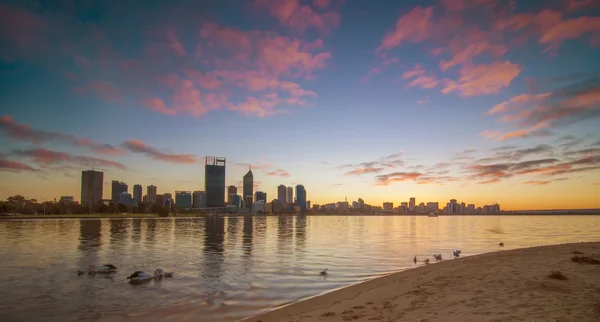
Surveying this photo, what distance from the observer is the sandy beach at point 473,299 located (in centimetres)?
1204

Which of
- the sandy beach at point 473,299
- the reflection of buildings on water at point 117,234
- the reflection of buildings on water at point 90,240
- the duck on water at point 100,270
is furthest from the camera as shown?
the reflection of buildings on water at point 117,234

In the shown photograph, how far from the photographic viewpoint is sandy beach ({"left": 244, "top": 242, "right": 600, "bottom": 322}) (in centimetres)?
1204

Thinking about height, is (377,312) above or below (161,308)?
above

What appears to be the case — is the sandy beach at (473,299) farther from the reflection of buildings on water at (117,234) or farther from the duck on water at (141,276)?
the reflection of buildings on water at (117,234)

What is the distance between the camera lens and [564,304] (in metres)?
12.5

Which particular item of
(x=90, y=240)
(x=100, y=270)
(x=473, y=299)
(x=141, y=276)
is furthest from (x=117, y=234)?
(x=473, y=299)

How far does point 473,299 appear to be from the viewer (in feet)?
47.5

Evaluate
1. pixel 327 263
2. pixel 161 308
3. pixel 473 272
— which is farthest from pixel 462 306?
pixel 327 263

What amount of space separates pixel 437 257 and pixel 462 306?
81.9ft

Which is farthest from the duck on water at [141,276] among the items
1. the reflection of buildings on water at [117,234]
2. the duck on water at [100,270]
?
the reflection of buildings on water at [117,234]

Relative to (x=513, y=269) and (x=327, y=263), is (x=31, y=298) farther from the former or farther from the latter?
(x=513, y=269)

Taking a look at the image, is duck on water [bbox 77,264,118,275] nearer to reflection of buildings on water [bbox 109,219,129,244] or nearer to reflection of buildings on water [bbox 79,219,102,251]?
reflection of buildings on water [bbox 79,219,102,251]

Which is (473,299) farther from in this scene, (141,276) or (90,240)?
(90,240)

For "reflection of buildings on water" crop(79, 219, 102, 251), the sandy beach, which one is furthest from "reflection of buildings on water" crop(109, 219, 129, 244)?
the sandy beach
